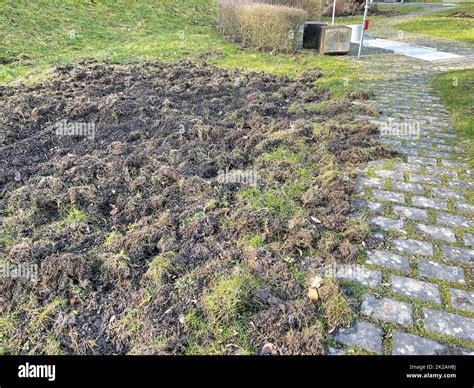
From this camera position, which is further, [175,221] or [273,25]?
[273,25]

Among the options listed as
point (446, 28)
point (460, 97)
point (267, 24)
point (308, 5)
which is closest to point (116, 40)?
point (267, 24)

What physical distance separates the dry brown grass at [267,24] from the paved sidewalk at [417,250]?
23.3 feet

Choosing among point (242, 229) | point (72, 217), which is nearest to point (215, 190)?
point (242, 229)

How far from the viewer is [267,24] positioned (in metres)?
12.4

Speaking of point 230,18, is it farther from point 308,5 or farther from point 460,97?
point 460,97

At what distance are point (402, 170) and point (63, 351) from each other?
424cm

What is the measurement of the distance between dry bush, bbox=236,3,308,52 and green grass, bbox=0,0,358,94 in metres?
0.55

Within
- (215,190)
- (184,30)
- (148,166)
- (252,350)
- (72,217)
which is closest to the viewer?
(252,350)

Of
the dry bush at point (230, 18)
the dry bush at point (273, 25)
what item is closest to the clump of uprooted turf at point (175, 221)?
the dry bush at point (273, 25)

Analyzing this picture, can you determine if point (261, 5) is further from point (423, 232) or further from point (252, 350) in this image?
point (252, 350)

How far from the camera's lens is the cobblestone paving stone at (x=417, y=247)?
2631 millimetres

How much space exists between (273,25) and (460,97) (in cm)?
677

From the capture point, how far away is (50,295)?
303 cm

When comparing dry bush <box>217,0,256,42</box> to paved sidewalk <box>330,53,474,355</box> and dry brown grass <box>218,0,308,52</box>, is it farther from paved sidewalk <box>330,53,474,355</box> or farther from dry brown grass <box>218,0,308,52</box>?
paved sidewalk <box>330,53,474,355</box>
